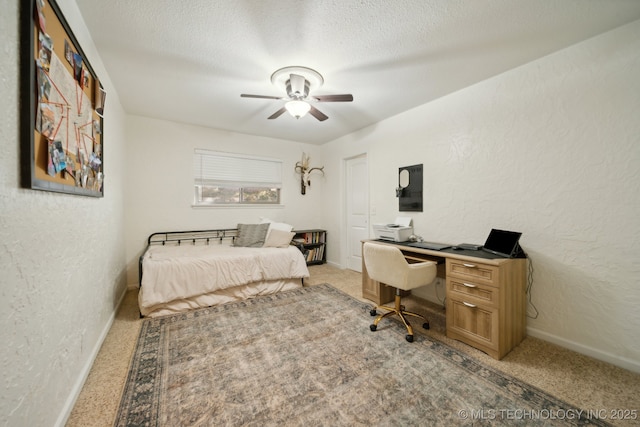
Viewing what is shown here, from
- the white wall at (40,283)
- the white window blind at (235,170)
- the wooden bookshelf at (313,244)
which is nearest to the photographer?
the white wall at (40,283)

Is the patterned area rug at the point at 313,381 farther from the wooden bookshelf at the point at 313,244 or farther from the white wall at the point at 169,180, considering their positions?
the wooden bookshelf at the point at 313,244

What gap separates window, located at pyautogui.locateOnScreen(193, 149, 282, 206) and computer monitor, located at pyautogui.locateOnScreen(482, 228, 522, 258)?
3474 mm

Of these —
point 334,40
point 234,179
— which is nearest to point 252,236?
point 234,179

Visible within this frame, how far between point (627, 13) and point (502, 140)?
3.37ft

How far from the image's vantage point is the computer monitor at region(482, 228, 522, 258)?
2.06 m

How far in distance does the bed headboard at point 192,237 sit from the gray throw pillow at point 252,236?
0.32 m

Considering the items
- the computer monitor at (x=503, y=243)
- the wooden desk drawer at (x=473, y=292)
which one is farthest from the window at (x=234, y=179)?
the computer monitor at (x=503, y=243)

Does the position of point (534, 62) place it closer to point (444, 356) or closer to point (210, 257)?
point (444, 356)

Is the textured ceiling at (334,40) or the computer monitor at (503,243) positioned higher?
the textured ceiling at (334,40)

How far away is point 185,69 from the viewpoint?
7.41 ft

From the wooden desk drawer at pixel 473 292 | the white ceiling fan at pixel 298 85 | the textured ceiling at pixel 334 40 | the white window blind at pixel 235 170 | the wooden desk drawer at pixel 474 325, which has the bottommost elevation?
the wooden desk drawer at pixel 474 325

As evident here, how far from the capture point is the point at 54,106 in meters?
1.20

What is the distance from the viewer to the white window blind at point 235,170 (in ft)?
12.9

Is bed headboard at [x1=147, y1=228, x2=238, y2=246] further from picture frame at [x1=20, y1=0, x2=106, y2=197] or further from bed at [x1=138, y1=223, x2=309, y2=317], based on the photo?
picture frame at [x1=20, y1=0, x2=106, y2=197]
